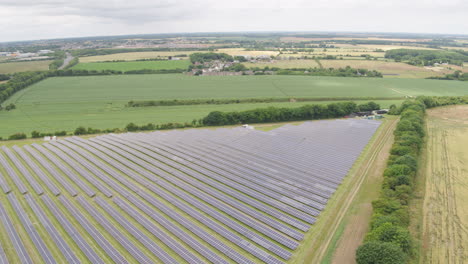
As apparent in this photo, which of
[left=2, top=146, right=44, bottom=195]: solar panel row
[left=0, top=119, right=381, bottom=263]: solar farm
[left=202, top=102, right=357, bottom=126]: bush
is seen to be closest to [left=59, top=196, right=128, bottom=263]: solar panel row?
[left=0, top=119, right=381, bottom=263]: solar farm

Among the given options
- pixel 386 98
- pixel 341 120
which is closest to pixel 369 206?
pixel 341 120

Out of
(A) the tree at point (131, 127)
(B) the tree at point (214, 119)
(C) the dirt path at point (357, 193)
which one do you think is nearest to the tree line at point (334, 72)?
(C) the dirt path at point (357, 193)

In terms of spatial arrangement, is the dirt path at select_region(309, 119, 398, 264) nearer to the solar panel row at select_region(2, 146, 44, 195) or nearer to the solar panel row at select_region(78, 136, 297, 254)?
the solar panel row at select_region(78, 136, 297, 254)

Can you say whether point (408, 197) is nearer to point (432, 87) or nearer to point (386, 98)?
point (386, 98)

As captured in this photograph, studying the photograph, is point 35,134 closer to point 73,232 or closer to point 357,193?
point 73,232

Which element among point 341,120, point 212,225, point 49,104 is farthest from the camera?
point 49,104

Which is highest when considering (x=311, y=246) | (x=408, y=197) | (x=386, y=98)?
(x=386, y=98)

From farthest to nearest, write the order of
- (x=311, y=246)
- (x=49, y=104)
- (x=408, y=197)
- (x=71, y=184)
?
(x=49, y=104)
(x=71, y=184)
(x=408, y=197)
(x=311, y=246)
